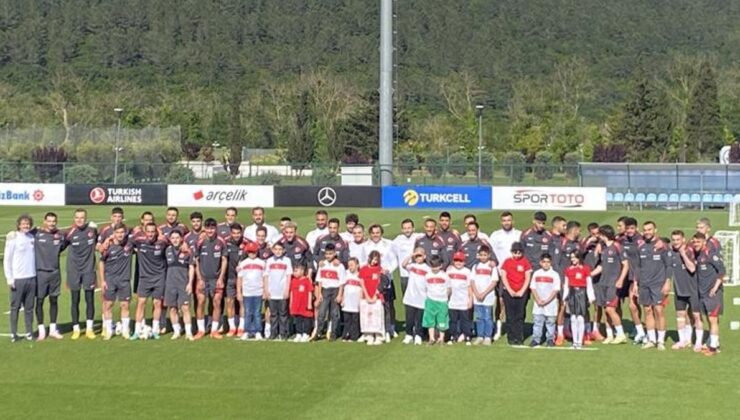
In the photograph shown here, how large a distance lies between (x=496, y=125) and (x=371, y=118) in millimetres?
28886

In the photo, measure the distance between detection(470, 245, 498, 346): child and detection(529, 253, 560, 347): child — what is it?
1.85ft

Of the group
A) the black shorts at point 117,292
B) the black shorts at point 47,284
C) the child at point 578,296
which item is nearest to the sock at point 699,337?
the child at point 578,296

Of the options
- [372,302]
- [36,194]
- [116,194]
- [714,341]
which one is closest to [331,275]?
→ [372,302]

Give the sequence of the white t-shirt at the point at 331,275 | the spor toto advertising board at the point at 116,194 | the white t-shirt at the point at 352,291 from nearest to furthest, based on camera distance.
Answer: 1. the white t-shirt at the point at 352,291
2. the white t-shirt at the point at 331,275
3. the spor toto advertising board at the point at 116,194

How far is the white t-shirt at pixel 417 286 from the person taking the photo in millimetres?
15570

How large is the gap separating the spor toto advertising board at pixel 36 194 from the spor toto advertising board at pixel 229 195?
5.64 meters

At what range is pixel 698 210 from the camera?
49375mm

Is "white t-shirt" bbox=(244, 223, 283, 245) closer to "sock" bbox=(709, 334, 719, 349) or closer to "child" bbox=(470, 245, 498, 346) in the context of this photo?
"child" bbox=(470, 245, 498, 346)

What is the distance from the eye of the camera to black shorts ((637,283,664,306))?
15.2 meters

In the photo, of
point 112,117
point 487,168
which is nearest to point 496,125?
point 112,117

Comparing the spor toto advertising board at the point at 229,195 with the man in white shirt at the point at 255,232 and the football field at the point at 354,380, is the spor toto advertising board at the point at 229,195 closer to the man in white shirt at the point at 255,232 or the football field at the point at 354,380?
the man in white shirt at the point at 255,232

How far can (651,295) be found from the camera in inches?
601

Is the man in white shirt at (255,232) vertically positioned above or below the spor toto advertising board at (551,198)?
below

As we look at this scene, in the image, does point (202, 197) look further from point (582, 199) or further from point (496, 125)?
point (496, 125)
